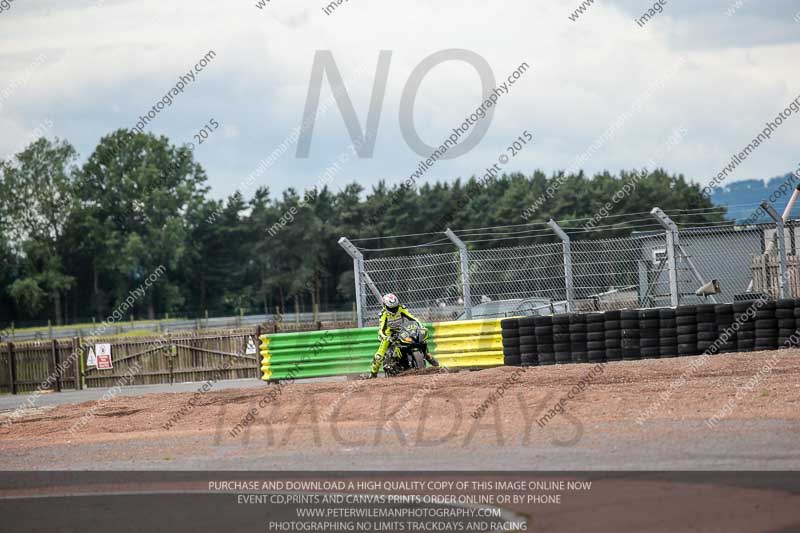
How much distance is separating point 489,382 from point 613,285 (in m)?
3.33

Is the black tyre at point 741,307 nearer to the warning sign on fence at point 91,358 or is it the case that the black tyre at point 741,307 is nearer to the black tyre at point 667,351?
the black tyre at point 667,351

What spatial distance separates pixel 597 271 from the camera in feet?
60.2

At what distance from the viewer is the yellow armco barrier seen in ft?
64.8

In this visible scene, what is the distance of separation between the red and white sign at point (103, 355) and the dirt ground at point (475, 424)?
42.7ft

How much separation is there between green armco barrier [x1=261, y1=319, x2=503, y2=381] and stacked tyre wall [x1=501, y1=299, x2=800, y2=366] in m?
0.77

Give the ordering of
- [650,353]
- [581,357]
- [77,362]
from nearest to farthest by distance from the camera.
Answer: [650,353] < [581,357] < [77,362]

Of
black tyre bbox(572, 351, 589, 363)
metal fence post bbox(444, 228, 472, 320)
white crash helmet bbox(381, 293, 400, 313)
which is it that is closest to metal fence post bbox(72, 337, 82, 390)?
white crash helmet bbox(381, 293, 400, 313)

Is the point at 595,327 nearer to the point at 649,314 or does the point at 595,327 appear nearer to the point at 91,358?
the point at 649,314

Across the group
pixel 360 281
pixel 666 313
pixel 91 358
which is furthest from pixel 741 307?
pixel 91 358

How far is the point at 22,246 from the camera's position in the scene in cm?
8431

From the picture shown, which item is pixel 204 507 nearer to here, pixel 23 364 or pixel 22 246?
pixel 23 364

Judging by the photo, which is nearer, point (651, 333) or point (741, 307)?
point (741, 307)

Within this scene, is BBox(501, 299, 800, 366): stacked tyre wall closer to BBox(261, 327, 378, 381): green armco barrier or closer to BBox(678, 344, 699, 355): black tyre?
BBox(678, 344, 699, 355): black tyre

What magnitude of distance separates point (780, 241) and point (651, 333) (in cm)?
256
